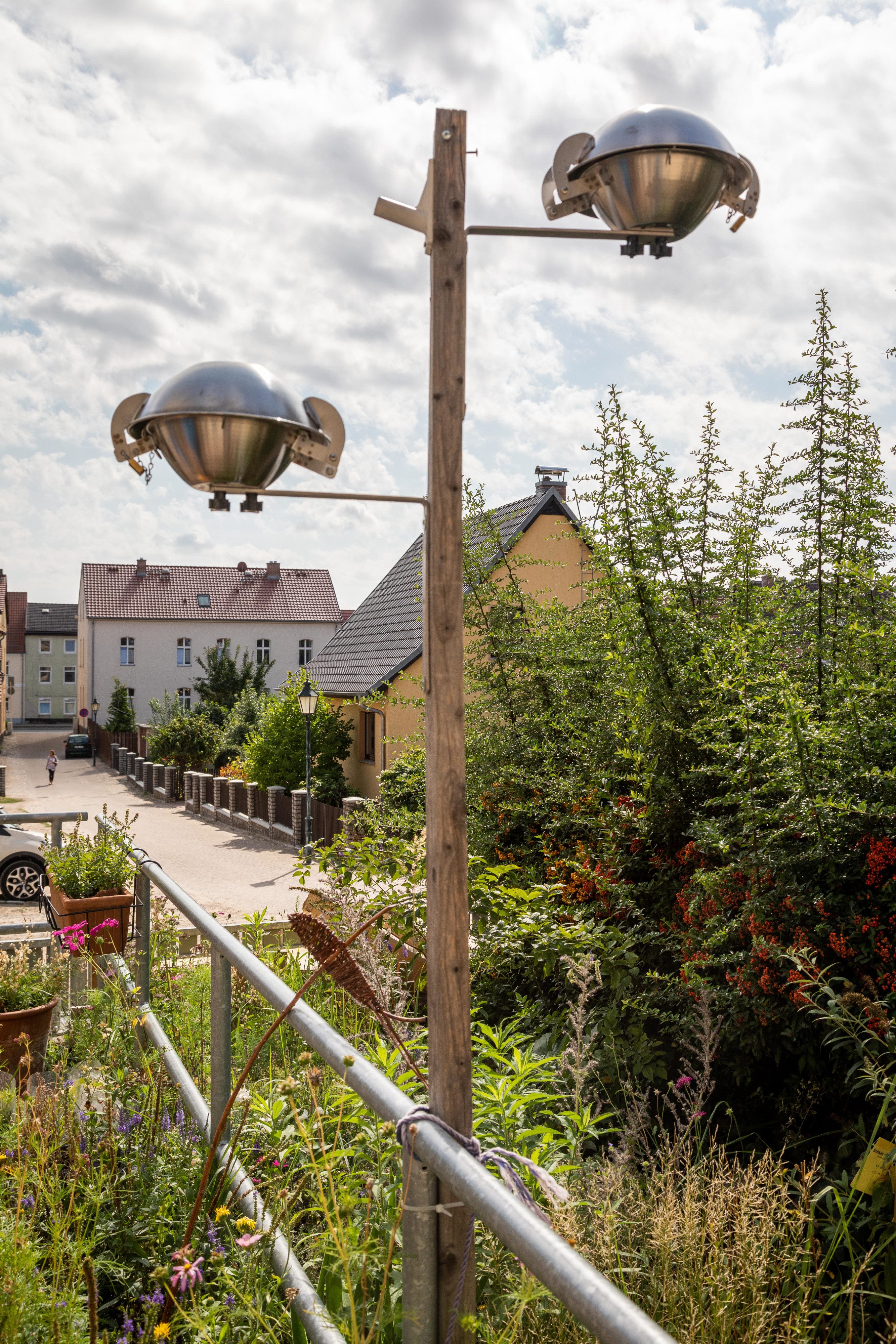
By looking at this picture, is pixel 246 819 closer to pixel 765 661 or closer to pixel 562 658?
pixel 562 658

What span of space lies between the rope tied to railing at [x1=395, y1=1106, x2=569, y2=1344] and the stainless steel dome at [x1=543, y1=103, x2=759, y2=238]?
1619mm

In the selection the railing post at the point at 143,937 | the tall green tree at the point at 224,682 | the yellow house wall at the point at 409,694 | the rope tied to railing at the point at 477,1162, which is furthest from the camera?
the tall green tree at the point at 224,682

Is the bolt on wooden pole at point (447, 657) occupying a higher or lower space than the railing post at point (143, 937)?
higher

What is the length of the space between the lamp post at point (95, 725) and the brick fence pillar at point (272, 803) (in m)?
22.6

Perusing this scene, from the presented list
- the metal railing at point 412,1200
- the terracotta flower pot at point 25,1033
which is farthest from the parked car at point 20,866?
the metal railing at point 412,1200

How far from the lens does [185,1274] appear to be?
5.63 ft

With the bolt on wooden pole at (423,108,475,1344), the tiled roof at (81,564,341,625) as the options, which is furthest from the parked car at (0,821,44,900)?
the tiled roof at (81,564,341,625)

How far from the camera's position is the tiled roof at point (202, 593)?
50344 millimetres

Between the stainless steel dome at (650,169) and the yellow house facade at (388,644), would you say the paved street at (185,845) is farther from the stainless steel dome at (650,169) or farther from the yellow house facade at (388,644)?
the stainless steel dome at (650,169)

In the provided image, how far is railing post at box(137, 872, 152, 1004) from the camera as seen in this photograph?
3486mm

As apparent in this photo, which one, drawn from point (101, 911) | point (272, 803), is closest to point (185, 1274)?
point (101, 911)

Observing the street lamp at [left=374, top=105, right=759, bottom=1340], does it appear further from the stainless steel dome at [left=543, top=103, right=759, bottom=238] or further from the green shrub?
the green shrub

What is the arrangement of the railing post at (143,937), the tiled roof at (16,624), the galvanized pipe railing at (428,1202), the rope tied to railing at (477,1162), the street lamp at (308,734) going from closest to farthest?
the galvanized pipe railing at (428,1202), the rope tied to railing at (477,1162), the railing post at (143,937), the street lamp at (308,734), the tiled roof at (16,624)

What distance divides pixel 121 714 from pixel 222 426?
138 feet
